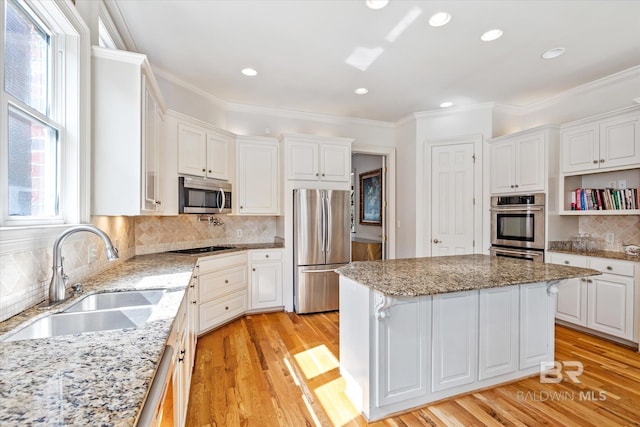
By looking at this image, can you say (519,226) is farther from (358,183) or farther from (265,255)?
(358,183)

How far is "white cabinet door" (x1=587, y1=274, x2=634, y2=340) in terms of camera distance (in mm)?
2765

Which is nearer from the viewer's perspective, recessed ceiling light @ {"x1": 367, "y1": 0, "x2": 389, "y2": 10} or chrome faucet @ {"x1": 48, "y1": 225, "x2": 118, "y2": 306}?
chrome faucet @ {"x1": 48, "y1": 225, "x2": 118, "y2": 306}

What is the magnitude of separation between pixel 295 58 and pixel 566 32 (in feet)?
7.42

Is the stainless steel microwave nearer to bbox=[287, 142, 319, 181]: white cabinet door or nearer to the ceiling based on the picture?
bbox=[287, 142, 319, 181]: white cabinet door

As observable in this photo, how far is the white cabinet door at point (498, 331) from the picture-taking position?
83.3 inches

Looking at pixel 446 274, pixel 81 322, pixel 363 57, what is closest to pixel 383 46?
pixel 363 57

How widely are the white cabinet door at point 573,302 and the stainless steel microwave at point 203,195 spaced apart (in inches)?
147

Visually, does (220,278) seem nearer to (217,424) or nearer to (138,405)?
(217,424)

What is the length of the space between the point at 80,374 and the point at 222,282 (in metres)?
2.55

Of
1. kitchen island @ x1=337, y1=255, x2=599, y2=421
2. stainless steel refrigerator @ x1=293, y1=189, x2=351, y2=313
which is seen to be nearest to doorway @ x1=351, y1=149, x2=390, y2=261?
stainless steel refrigerator @ x1=293, y1=189, x2=351, y2=313

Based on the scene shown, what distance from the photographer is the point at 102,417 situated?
63 cm

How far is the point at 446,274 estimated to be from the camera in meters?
2.07

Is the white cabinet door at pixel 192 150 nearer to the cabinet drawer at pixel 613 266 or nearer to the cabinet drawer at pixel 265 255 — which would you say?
the cabinet drawer at pixel 265 255

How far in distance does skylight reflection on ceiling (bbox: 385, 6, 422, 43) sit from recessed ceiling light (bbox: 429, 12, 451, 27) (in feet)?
0.42
